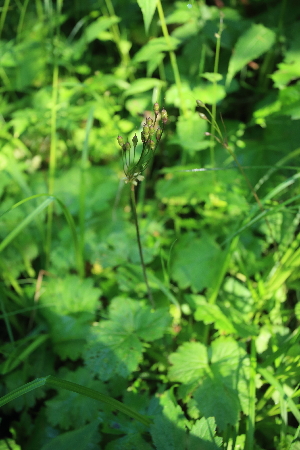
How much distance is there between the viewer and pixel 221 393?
1036 millimetres

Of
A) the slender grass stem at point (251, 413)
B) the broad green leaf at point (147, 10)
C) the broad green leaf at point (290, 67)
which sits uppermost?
the broad green leaf at point (147, 10)

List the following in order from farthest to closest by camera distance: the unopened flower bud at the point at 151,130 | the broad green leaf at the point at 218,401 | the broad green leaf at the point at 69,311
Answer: the broad green leaf at the point at 69,311, the broad green leaf at the point at 218,401, the unopened flower bud at the point at 151,130

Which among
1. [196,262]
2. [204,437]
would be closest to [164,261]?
[196,262]

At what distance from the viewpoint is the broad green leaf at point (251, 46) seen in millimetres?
1477

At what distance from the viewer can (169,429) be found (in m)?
0.96

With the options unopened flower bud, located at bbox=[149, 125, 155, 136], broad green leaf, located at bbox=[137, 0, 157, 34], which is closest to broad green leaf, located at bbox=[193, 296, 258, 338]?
unopened flower bud, located at bbox=[149, 125, 155, 136]

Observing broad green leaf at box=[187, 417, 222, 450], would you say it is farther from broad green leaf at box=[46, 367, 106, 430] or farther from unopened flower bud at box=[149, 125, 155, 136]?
unopened flower bud at box=[149, 125, 155, 136]

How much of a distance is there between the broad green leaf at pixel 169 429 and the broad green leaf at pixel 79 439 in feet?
0.78

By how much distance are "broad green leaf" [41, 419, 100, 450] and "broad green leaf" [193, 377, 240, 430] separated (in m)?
0.36

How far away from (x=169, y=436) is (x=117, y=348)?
0.98ft

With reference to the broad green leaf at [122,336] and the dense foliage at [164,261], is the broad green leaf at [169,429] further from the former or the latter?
the broad green leaf at [122,336]

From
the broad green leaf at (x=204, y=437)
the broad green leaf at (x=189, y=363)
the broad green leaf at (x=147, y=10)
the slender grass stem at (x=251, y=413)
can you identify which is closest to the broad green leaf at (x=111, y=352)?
Answer: the broad green leaf at (x=189, y=363)

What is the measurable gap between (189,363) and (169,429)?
0.22 metres

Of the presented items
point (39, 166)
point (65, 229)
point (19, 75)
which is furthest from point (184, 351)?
point (19, 75)
